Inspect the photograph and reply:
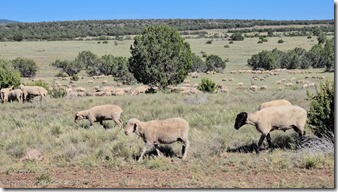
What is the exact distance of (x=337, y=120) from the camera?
340 inches

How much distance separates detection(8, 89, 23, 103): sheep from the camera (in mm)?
26125

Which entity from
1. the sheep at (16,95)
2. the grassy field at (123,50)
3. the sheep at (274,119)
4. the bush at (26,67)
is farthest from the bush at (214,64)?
the sheep at (274,119)

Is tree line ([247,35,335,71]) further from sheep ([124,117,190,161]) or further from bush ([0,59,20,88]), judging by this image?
sheep ([124,117,190,161])

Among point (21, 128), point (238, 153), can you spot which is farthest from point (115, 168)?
point (21, 128)

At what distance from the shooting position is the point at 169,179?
940 centimetres

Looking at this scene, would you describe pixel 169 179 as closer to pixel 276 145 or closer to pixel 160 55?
pixel 276 145

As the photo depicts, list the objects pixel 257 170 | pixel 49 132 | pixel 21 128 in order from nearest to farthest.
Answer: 1. pixel 257 170
2. pixel 49 132
3. pixel 21 128

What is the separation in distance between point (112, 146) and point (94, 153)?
2.12 ft

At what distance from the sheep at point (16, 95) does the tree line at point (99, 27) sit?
11617 centimetres

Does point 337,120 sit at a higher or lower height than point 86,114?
higher

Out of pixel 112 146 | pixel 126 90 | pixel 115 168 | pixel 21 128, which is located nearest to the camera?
pixel 115 168

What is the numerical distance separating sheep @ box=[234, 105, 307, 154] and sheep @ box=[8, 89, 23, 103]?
17867 millimetres

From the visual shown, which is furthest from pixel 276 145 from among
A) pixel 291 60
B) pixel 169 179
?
pixel 291 60

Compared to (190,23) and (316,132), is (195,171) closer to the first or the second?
(316,132)
